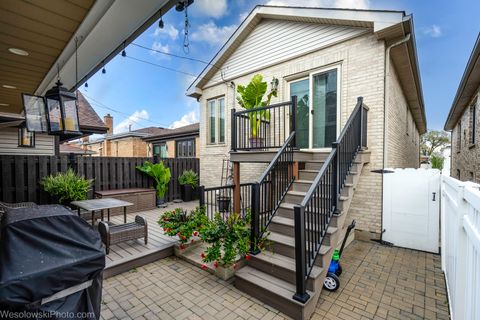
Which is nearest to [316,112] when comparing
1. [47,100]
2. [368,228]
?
[368,228]

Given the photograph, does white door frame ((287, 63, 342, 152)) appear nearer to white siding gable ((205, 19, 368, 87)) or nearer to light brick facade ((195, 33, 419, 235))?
light brick facade ((195, 33, 419, 235))

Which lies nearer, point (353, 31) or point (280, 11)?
point (353, 31)

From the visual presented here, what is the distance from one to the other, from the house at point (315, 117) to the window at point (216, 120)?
131cm

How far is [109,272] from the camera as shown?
11.2 ft

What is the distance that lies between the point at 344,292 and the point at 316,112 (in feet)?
12.6

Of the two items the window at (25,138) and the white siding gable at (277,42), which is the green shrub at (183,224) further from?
the window at (25,138)

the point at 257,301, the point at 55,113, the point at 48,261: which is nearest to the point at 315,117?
the point at 257,301

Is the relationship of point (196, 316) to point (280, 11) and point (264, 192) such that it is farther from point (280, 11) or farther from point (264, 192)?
point (280, 11)

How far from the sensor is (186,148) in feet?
44.3

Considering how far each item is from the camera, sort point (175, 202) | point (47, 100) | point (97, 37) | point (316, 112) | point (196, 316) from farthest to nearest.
Result: point (175, 202) → point (316, 112) → point (47, 100) → point (97, 37) → point (196, 316)

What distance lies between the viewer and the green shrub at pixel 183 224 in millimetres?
3875

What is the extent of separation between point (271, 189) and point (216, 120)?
4785 millimetres

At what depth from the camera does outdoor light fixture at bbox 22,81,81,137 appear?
10.9 ft

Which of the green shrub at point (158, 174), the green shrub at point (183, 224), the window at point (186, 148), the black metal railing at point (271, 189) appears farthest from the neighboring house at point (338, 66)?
the window at point (186, 148)
